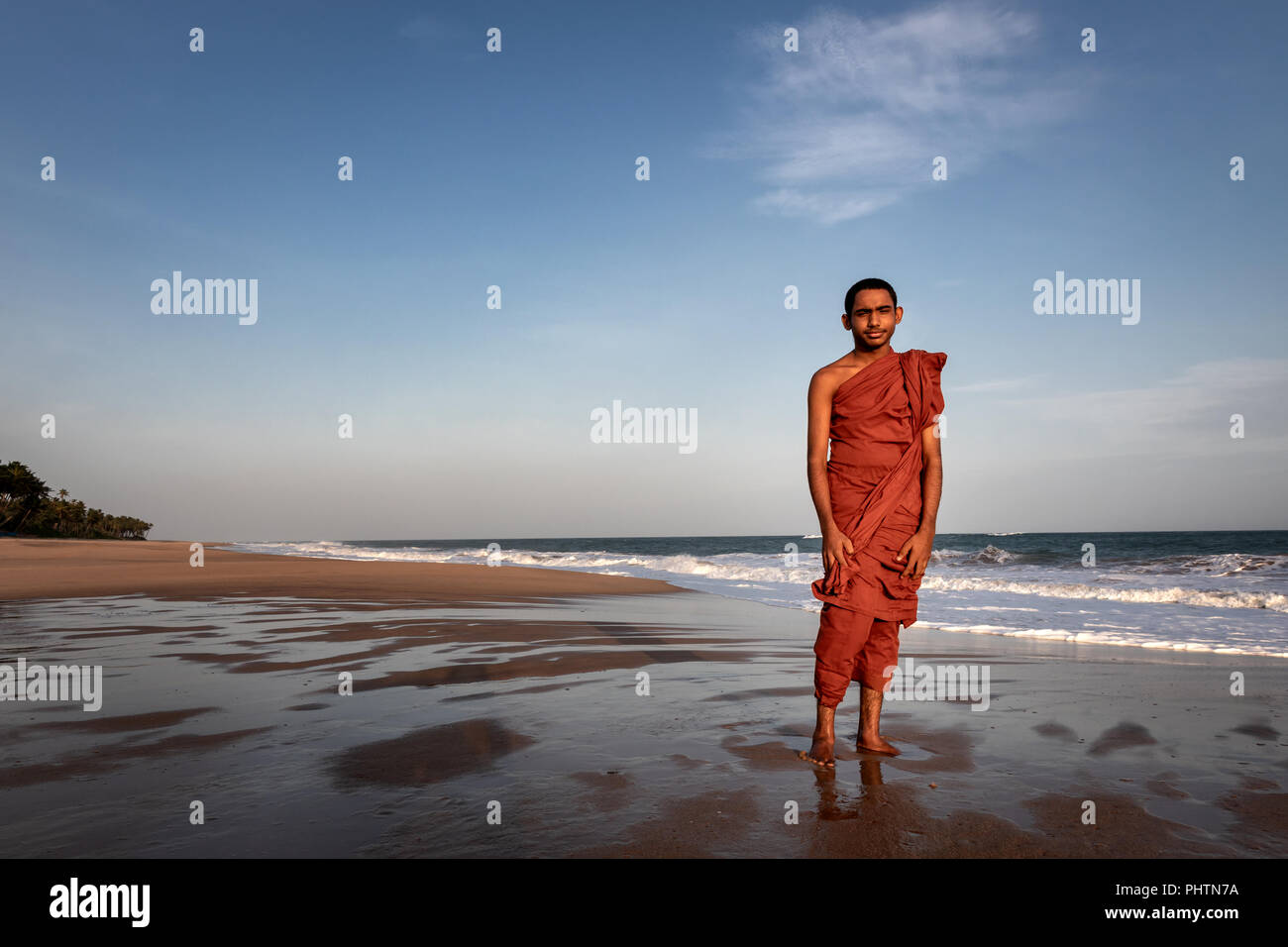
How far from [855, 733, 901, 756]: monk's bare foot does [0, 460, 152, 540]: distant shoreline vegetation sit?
86.7 metres

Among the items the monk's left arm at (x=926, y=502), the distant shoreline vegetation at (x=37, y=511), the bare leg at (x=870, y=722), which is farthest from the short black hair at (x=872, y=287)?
the distant shoreline vegetation at (x=37, y=511)

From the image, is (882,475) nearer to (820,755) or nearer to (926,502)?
(926,502)

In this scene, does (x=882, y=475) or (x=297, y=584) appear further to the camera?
(x=297, y=584)

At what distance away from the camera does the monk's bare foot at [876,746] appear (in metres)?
3.96

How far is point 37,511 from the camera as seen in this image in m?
Answer: 75.4

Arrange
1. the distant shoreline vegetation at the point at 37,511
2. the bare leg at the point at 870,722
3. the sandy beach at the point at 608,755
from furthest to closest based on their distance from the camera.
A: the distant shoreline vegetation at the point at 37,511, the bare leg at the point at 870,722, the sandy beach at the point at 608,755

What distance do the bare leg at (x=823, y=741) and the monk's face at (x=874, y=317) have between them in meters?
1.98

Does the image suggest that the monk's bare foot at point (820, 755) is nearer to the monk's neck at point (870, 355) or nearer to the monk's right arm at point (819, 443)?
the monk's right arm at point (819, 443)

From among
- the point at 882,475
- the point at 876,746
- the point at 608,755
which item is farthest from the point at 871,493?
the point at 608,755

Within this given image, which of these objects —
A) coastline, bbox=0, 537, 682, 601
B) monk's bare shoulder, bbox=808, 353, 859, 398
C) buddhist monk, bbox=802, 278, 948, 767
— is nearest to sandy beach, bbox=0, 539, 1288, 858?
buddhist monk, bbox=802, 278, 948, 767

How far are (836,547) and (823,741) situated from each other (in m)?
1.00

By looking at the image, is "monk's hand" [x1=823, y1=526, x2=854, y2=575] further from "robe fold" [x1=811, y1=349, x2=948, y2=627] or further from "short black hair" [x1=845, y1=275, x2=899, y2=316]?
"short black hair" [x1=845, y1=275, x2=899, y2=316]

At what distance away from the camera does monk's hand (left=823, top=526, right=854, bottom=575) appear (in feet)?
12.7
